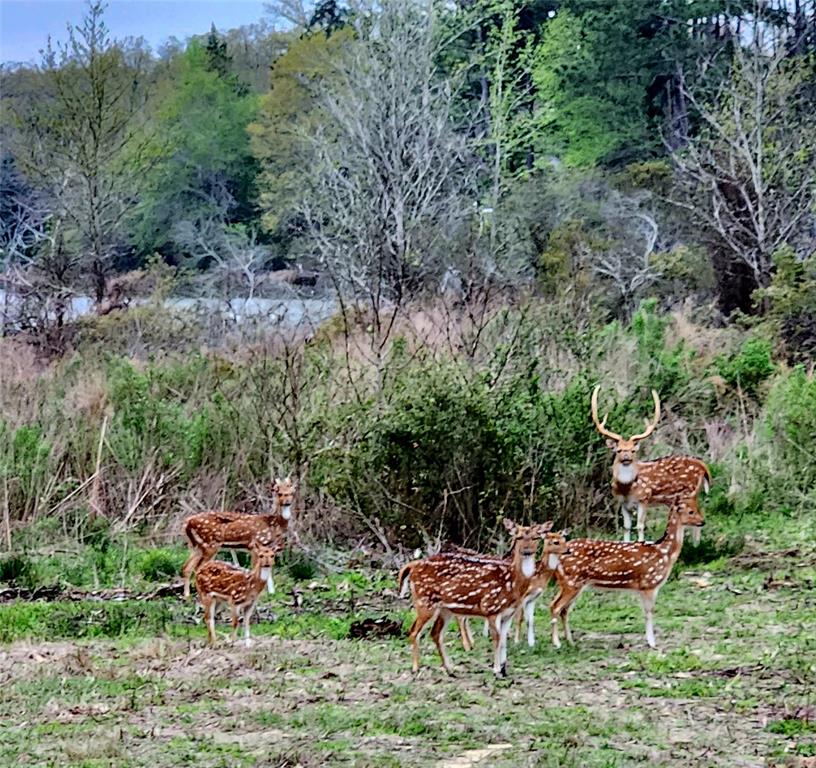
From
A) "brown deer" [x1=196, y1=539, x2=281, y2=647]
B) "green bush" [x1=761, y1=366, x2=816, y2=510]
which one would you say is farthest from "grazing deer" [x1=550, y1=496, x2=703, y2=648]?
"green bush" [x1=761, y1=366, x2=816, y2=510]

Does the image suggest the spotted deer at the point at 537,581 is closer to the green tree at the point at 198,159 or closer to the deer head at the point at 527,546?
the deer head at the point at 527,546

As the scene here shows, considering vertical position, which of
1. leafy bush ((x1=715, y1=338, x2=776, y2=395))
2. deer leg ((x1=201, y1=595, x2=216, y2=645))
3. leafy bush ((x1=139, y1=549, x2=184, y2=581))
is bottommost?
leafy bush ((x1=139, y1=549, x2=184, y2=581))

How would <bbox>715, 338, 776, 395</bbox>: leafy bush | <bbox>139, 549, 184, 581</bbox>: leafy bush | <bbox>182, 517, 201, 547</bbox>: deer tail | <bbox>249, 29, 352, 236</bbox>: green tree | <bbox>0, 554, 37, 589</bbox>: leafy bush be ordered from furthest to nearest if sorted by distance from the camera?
<bbox>249, 29, 352, 236</bbox>: green tree → <bbox>715, 338, 776, 395</bbox>: leafy bush → <bbox>139, 549, 184, 581</bbox>: leafy bush → <bbox>0, 554, 37, 589</bbox>: leafy bush → <bbox>182, 517, 201, 547</bbox>: deer tail

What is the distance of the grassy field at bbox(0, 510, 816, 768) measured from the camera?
5.43m

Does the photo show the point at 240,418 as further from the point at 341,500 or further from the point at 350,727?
the point at 350,727

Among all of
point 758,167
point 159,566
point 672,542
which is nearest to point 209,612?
point 672,542

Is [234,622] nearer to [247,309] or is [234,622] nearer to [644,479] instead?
[644,479]

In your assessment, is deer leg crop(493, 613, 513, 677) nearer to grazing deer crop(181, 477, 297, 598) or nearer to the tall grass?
grazing deer crop(181, 477, 297, 598)

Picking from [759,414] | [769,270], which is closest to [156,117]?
[769,270]

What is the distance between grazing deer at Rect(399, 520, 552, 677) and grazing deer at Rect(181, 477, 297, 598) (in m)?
2.51

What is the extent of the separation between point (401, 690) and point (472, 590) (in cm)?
61

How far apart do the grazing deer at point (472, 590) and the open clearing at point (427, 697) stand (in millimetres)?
222

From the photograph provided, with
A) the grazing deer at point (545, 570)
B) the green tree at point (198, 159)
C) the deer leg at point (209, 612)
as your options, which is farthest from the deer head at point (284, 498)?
the green tree at point (198, 159)

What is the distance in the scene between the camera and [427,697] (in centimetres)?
629
